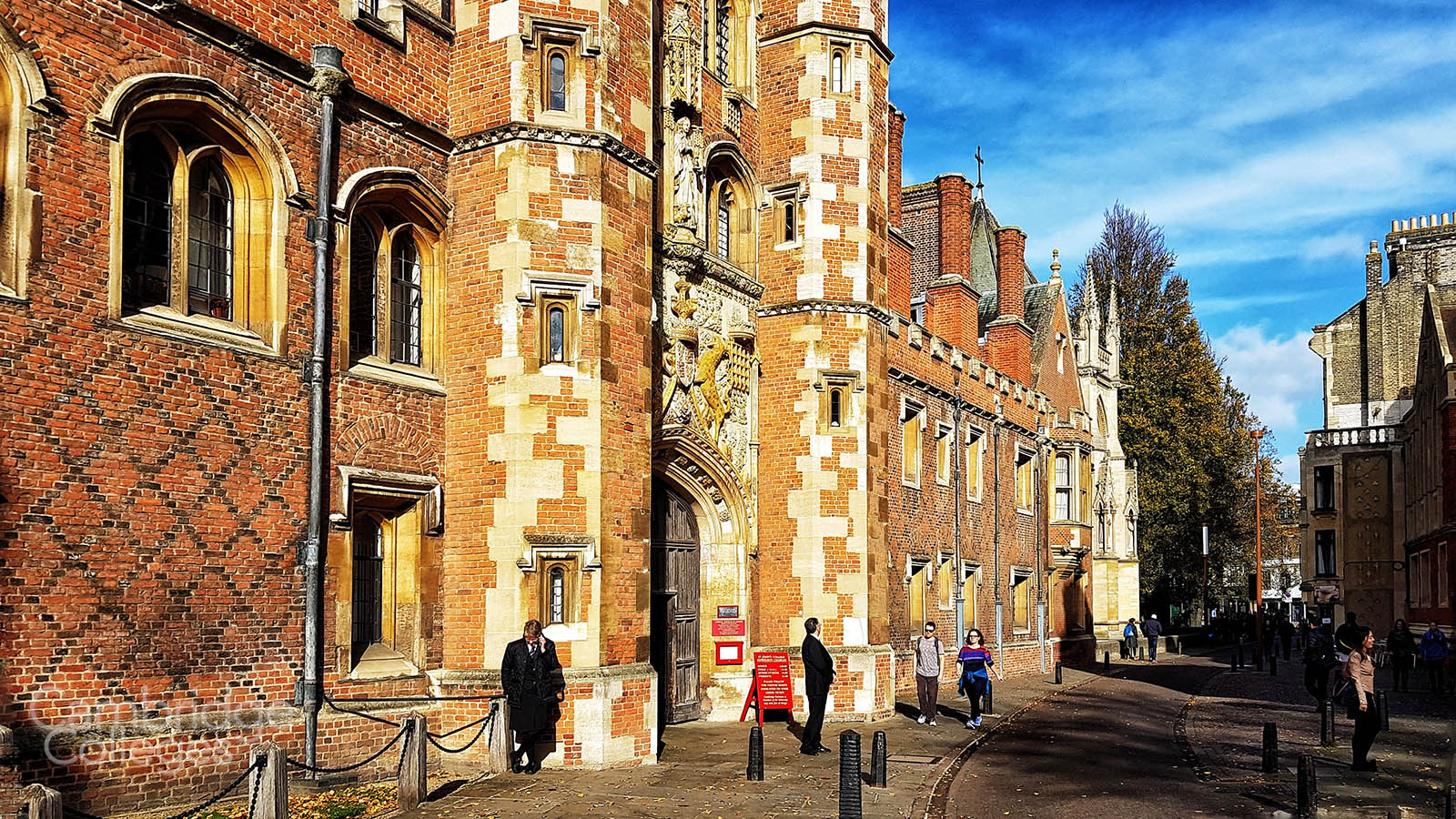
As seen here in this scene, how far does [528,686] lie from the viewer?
13.2 m

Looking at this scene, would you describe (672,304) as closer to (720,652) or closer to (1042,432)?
(720,652)

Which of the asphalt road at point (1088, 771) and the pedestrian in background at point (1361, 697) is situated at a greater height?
the pedestrian in background at point (1361, 697)

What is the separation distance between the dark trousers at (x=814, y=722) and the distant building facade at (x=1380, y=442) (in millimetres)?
31875

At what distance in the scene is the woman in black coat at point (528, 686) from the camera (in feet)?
43.2

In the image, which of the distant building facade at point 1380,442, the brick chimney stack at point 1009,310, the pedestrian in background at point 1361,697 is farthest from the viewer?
the distant building facade at point 1380,442

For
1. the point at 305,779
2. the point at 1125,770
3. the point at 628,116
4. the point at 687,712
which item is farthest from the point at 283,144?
the point at 1125,770

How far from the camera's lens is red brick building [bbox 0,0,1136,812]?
34.2ft

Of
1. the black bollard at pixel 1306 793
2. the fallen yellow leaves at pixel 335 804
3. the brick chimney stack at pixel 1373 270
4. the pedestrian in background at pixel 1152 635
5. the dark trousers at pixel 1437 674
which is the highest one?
the brick chimney stack at pixel 1373 270

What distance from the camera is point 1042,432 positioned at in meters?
35.7

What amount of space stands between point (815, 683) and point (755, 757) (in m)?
2.36

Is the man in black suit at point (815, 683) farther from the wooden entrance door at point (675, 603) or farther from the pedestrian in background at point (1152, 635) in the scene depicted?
the pedestrian in background at point (1152, 635)

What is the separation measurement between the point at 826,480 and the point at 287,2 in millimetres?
11353

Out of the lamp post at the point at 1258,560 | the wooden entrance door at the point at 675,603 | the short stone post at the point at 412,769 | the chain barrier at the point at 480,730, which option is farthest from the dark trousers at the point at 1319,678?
the short stone post at the point at 412,769

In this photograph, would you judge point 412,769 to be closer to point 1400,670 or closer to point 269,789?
point 269,789
